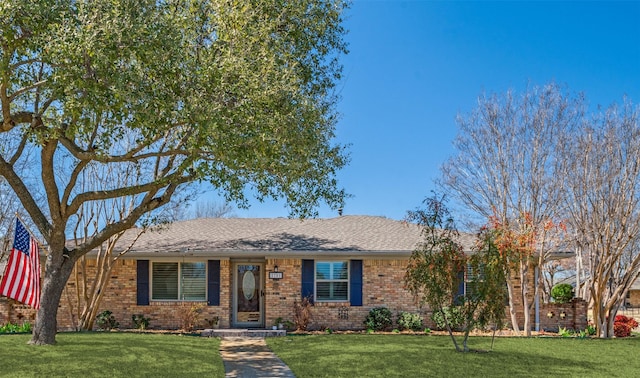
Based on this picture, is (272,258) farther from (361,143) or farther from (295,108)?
(295,108)

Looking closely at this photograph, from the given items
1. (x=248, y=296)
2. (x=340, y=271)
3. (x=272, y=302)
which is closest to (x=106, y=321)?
(x=248, y=296)

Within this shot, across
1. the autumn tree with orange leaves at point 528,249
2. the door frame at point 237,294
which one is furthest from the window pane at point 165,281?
the autumn tree with orange leaves at point 528,249

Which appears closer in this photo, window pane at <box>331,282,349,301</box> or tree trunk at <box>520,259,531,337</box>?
tree trunk at <box>520,259,531,337</box>

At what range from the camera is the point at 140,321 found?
1673cm

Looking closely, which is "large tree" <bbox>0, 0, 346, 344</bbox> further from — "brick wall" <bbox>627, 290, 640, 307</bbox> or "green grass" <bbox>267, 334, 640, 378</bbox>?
"brick wall" <bbox>627, 290, 640, 307</bbox>

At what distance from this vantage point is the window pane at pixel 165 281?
1717 cm

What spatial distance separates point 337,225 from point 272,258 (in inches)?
149

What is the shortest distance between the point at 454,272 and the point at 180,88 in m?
6.56

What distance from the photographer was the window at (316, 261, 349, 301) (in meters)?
17.2

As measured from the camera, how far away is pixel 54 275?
12.1 m

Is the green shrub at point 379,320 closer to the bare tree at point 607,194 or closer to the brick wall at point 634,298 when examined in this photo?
the bare tree at point 607,194

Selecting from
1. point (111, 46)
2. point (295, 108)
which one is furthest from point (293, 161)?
point (111, 46)

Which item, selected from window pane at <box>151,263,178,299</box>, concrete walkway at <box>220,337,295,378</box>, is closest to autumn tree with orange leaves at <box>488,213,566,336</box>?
concrete walkway at <box>220,337,295,378</box>

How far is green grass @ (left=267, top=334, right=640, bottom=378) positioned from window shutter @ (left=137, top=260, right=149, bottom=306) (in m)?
4.94
